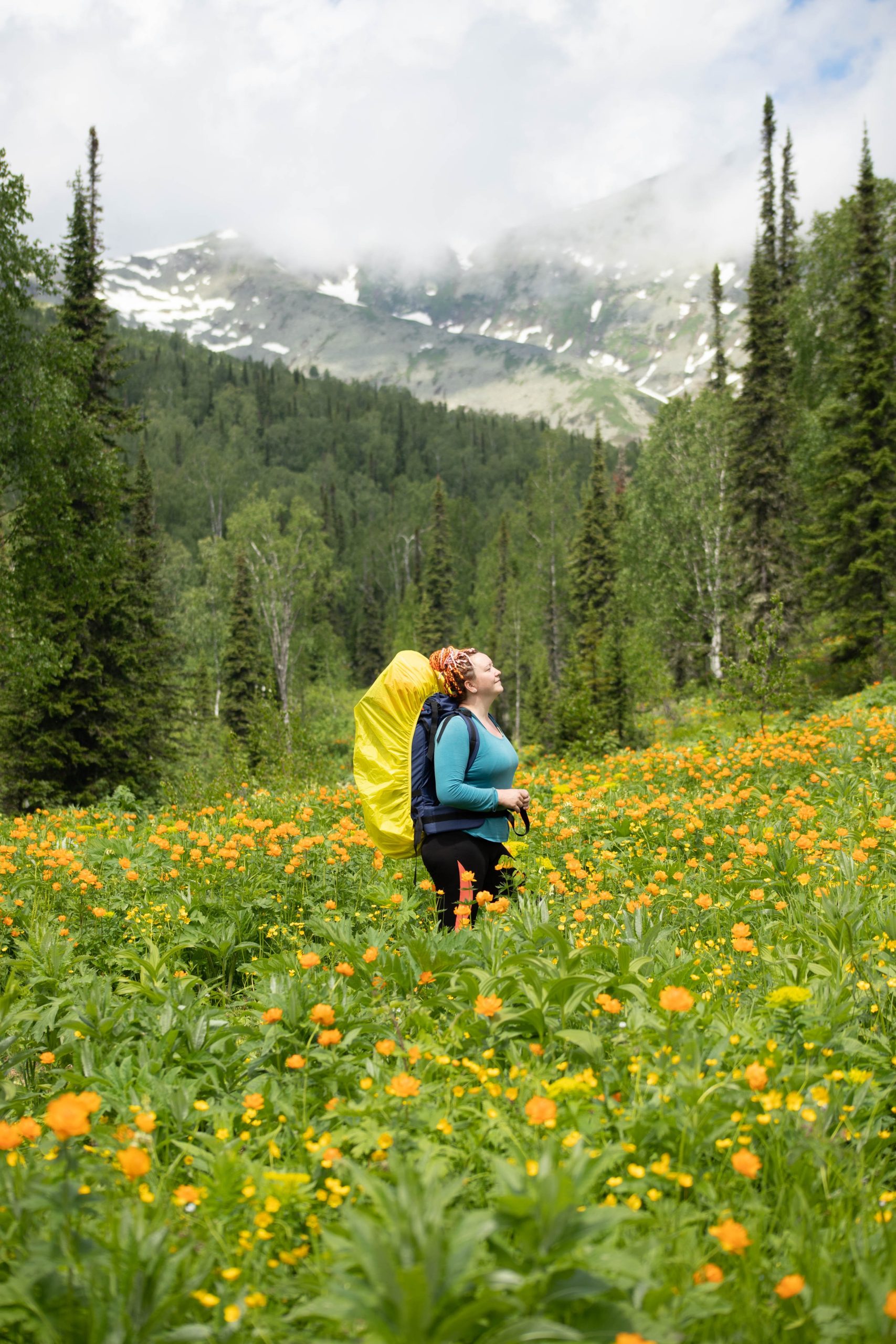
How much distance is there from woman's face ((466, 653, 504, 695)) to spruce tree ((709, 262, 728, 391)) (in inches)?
1285

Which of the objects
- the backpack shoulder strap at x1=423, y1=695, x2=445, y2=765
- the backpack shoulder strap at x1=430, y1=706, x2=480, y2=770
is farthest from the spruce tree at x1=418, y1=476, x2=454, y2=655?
the backpack shoulder strap at x1=430, y1=706, x2=480, y2=770

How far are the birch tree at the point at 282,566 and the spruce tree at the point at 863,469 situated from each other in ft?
90.9

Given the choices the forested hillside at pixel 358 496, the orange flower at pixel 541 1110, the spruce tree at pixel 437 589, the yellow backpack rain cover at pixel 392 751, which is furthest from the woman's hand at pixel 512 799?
the spruce tree at pixel 437 589

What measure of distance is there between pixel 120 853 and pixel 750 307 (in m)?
27.4

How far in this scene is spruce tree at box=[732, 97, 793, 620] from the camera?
2464 cm

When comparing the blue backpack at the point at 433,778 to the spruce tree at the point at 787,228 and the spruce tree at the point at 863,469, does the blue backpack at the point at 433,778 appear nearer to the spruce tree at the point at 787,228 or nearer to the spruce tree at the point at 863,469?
the spruce tree at the point at 863,469

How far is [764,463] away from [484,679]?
23351 mm

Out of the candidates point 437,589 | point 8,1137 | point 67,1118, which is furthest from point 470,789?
point 437,589

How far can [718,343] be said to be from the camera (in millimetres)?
40406

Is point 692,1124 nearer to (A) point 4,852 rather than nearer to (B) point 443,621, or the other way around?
(A) point 4,852

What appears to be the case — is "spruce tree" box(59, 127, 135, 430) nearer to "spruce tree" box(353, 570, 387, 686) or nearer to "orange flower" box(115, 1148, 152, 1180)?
"orange flower" box(115, 1148, 152, 1180)

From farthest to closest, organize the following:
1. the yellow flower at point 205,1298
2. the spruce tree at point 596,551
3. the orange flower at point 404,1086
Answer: the spruce tree at point 596,551, the orange flower at point 404,1086, the yellow flower at point 205,1298

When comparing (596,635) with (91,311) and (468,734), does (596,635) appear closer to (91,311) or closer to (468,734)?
(91,311)

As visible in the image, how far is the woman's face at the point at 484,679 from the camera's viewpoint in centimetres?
453
